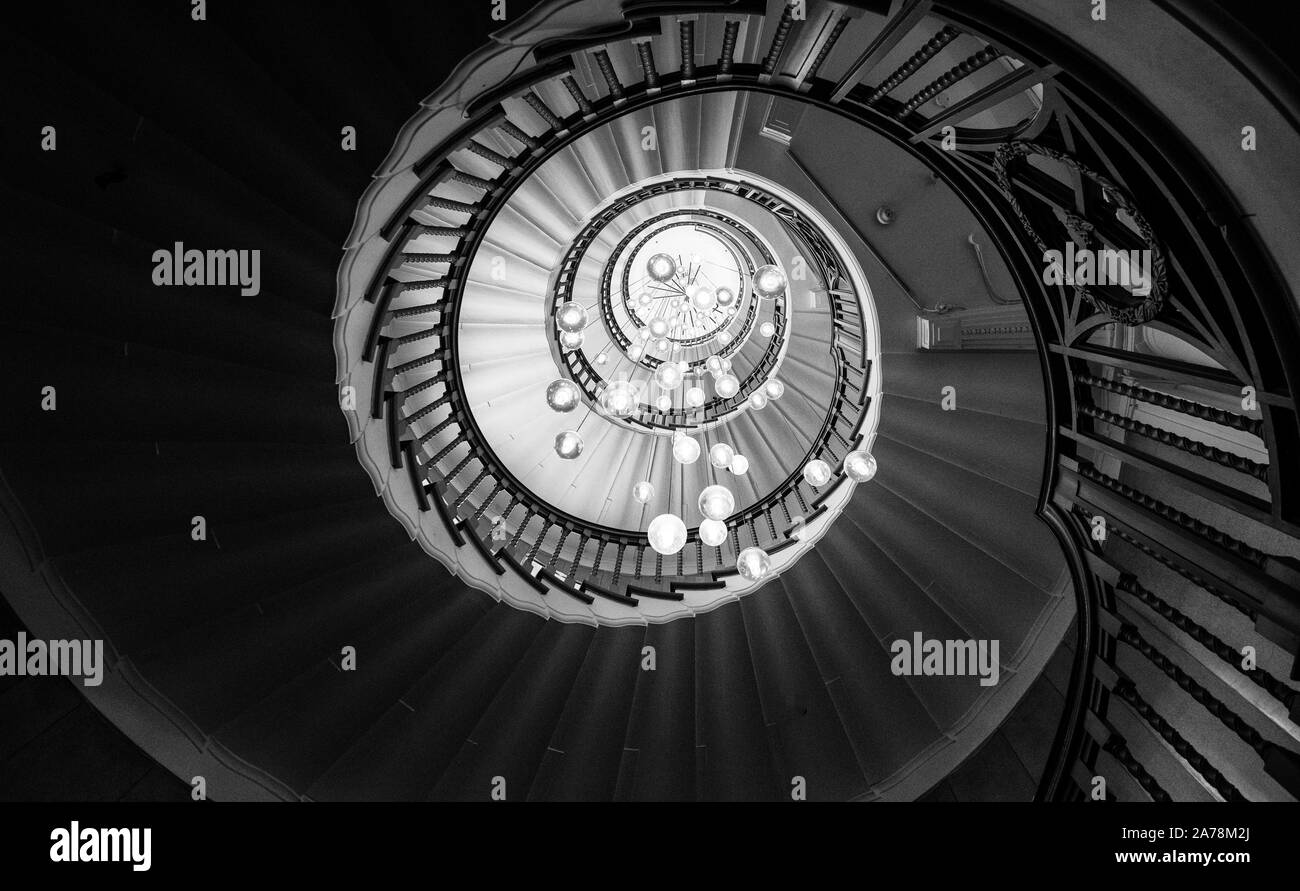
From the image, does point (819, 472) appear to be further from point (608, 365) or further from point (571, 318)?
point (608, 365)

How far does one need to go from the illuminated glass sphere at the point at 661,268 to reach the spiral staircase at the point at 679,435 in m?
0.97

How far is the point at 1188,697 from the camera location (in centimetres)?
362

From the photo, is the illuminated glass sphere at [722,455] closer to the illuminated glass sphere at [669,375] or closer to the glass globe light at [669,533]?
the illuminated glass sphere at [669,375]

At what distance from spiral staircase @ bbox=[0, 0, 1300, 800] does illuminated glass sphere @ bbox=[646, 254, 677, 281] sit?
3.18ft

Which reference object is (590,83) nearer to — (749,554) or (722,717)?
(749,554)

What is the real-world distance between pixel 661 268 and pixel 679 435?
85.1 inches

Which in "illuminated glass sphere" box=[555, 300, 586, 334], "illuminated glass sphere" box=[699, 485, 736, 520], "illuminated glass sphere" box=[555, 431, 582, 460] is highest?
"illuminated glass sphere" box=[555, 300, 586, 334]

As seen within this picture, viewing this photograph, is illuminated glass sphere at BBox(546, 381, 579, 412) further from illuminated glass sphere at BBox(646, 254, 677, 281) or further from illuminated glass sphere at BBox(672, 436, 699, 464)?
illuminated glass sphere at BBox(646, 254, 677, 281)

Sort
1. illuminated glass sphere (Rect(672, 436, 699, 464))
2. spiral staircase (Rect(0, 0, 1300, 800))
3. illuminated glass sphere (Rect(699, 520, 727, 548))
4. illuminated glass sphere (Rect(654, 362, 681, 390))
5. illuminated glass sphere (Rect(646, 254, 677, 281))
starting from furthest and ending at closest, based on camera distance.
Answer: illuminated glass sphere (Rect(646, 254, 677, 281))
illuminated glass sphere (Rect(654, 362, 681, 390))
illuminated glass sphere (Rect(672, 436, 699, 464))
illuminated glass sphere (Rect(699, 520, 727, 548))
spiral staircase (Rect(0, 0, 1300, 800))

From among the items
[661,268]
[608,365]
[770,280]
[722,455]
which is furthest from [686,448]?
[608,365]

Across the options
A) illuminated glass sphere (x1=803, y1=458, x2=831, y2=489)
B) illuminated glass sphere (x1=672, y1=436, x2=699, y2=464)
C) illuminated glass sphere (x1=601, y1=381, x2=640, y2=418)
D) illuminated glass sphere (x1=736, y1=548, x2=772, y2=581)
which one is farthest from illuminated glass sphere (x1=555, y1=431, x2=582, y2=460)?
illuminated glass sphere (x1=803, y1=458, x2=831, y2=489)

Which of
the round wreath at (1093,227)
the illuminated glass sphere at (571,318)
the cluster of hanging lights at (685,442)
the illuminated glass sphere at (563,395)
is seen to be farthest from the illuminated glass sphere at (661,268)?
the round wreath at (1093,227)

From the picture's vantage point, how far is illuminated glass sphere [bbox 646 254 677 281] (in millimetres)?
6062

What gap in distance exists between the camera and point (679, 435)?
14.9 feet
